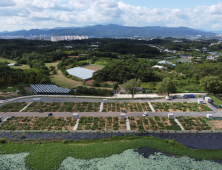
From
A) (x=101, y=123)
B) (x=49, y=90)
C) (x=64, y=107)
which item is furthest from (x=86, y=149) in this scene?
(x=49, y=90)

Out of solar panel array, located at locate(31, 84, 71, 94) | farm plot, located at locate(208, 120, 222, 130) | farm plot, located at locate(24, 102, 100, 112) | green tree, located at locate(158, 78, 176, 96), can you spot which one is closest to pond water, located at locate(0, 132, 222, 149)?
farm plot, located at locate(208, 120, 222, 130)

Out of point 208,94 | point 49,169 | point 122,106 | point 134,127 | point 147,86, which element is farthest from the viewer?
point 147,86

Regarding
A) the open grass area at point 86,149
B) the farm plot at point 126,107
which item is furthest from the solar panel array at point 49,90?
the open grass area at point 86,149

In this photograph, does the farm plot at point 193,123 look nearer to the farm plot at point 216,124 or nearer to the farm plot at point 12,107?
the farm plot at point 216,124

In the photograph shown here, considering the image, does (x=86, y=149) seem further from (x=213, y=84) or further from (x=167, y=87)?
(x=213, y=84)

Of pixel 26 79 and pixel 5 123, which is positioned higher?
pixel 26 79

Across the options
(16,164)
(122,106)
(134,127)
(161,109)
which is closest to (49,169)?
(16,164)

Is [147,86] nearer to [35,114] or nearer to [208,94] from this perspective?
[208,94]

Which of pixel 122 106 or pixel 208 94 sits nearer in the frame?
pixel 122 106
